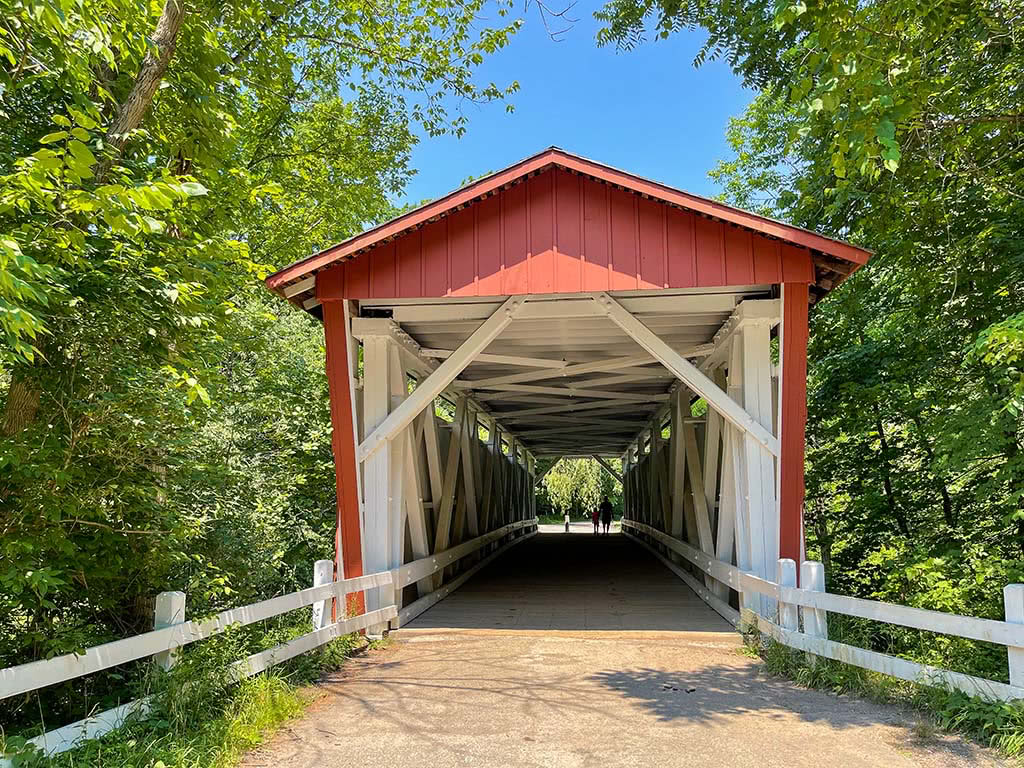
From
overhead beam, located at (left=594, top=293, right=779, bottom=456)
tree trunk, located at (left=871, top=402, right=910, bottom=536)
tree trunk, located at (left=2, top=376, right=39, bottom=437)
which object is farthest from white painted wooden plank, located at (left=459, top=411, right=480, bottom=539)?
tree trunk, located at (left=2, top=376, right=39, bottom=437)

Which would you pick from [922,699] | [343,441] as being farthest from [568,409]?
[922,699]

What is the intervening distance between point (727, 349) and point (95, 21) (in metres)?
6.58

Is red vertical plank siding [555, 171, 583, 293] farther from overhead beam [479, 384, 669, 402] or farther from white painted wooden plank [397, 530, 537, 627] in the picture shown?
overhead beam [479, 384, 669, 402]

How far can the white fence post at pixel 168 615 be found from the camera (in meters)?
3.92

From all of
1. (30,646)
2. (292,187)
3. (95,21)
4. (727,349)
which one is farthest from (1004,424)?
(292,187)

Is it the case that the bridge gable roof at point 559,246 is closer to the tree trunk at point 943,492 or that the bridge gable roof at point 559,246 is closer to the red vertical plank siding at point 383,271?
the red vertical plank siding at point 383,271

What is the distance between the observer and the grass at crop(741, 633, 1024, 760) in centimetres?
361

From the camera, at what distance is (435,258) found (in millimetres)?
6762

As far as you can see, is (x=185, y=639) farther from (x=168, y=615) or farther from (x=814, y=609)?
(x=814, y=609)

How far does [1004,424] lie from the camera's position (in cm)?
532

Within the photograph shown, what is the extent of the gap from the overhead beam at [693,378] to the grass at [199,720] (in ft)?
13.3

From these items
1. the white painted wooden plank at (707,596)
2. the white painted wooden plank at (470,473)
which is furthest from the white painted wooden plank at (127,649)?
the white painted wooden plank at (470,473)

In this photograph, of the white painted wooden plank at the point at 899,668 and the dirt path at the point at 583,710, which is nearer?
the dirt path at the point at 583,710

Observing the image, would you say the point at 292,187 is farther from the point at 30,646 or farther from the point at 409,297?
the point at 30,646
